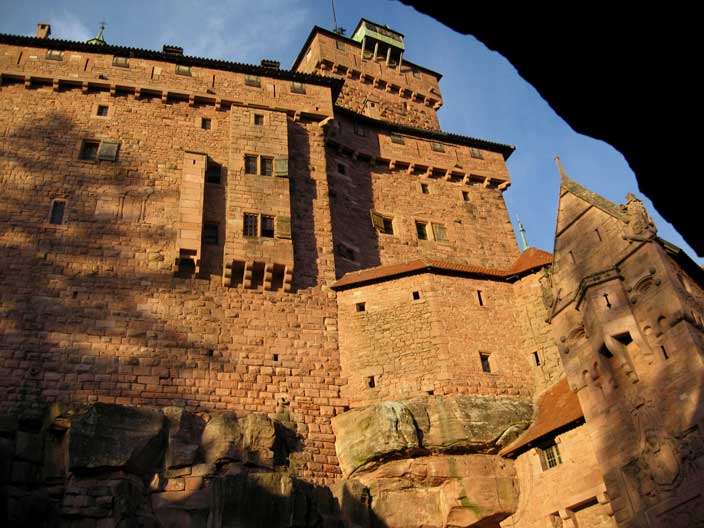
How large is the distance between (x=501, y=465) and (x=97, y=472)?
469 inches

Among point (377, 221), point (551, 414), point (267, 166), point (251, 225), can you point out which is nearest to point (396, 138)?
point (377, 221)

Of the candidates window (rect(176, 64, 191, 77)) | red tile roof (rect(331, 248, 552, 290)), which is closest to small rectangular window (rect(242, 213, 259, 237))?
red tile roof (rect(331, 248, 552, 290))

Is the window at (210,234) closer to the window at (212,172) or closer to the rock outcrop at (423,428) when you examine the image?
the window at (212,172)

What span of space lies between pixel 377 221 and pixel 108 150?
11462 millimetres

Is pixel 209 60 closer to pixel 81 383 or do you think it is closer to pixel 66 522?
pixel 81 383

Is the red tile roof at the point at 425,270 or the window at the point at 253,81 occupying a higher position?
the window at the point at 253,81

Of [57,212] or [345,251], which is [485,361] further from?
[57,212]

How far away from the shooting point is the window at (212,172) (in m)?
27.2

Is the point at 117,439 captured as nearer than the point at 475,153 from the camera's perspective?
Yes

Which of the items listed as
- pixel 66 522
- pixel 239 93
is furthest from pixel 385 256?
pixel 66 522

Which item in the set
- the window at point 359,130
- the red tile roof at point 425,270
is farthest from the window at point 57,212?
the window at point 359,130

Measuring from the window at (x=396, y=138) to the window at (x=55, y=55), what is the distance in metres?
15.2

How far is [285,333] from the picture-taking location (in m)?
24.5

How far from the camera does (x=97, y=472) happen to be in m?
18.8
